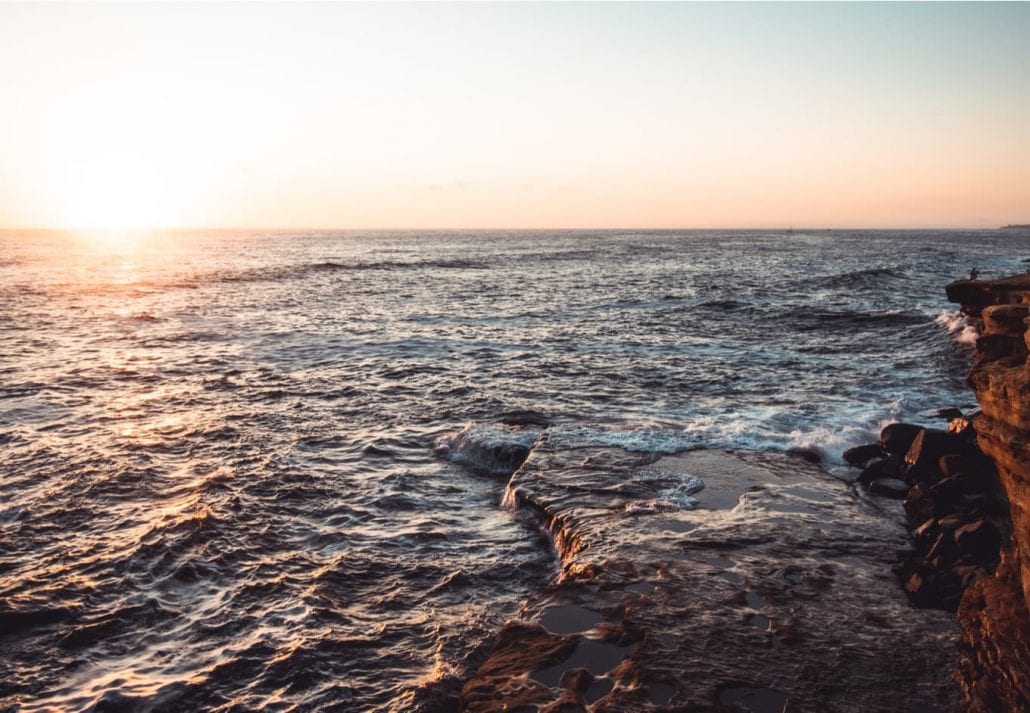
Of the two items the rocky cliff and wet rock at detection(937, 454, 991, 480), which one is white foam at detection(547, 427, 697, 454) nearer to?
wet rock at detection(937, 454, 991, 480)

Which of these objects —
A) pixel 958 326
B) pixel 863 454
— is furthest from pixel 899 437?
pixel 958 326

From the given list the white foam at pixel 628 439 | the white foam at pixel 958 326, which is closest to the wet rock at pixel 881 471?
the white foam at pixel 628 439

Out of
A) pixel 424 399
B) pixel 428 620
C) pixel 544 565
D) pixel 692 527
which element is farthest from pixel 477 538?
pixel 424 399

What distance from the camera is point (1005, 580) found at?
19.4 feet

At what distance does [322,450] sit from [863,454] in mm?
10409

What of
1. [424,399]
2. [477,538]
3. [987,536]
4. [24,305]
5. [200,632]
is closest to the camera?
[200,632]

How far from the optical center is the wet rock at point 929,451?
11234mm

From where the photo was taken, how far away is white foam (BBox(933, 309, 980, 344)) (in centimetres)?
2462

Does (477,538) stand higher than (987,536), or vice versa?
(987,536)

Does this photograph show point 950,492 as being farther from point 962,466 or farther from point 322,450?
point 322,450

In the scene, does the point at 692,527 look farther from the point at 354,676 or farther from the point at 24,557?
the point at 24,557

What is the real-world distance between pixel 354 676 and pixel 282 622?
1.43 metres

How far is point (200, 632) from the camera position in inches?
298

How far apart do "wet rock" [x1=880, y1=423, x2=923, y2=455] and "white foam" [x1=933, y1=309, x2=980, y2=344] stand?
1355 cm
